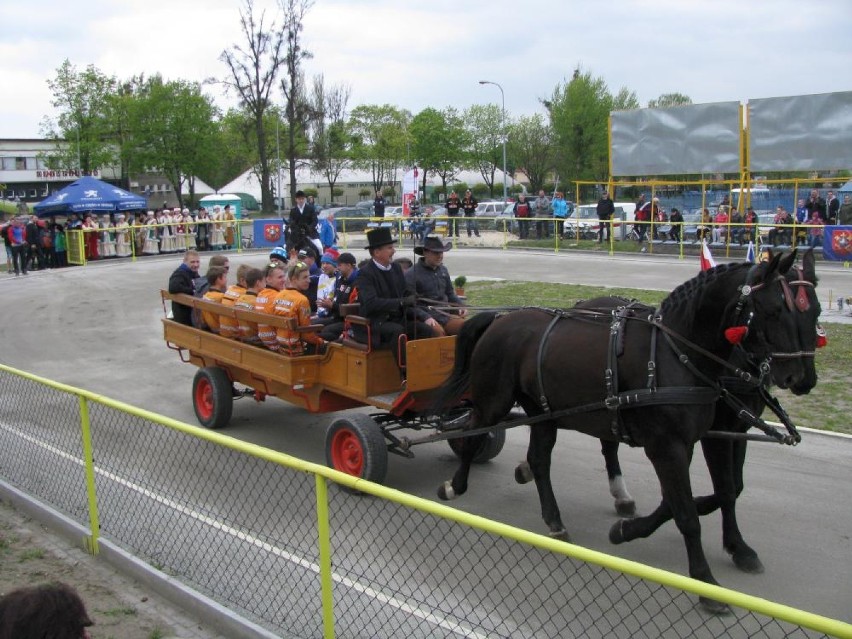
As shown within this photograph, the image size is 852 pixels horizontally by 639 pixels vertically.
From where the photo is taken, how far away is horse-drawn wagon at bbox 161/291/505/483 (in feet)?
23.1

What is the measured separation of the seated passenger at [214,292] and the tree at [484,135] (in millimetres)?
64443

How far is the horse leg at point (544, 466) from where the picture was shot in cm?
610

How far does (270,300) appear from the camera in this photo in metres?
8.37

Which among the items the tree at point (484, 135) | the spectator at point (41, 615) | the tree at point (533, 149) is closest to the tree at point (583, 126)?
the tree at point (533, 149)

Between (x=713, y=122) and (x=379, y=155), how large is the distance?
4382 centimetres

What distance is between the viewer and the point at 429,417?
7.35m

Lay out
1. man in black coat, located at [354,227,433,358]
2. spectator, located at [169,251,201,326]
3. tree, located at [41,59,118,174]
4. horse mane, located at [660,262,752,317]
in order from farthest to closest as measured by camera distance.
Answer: tree, located at [41,59,118,174] → spectator, located at [169,251,201,326] → man in black coat, located at [354,227,433,358] → horse mane, located at [660,262,752,317]

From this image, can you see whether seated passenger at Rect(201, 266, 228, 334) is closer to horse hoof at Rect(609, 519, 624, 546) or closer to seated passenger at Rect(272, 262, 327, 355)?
seated passenger at Rect(272, 262, 327, 355)

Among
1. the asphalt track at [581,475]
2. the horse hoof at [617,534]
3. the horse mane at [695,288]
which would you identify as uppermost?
the horse mane at [695,288]

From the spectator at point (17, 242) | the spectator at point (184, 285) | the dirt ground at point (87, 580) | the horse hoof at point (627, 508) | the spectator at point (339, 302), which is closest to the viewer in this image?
the dirt ground at point (87, 580)

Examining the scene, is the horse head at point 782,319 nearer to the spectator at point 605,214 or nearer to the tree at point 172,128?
the spectator at point 605,214

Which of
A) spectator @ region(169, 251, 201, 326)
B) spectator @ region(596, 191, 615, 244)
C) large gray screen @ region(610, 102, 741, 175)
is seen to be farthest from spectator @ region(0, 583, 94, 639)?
spectator @ region(596, 191, 615, 244)

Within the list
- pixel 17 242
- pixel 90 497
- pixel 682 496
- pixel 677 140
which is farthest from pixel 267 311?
pixel 677 140

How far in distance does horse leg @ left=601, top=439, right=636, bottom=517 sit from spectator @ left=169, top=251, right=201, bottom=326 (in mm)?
5532
